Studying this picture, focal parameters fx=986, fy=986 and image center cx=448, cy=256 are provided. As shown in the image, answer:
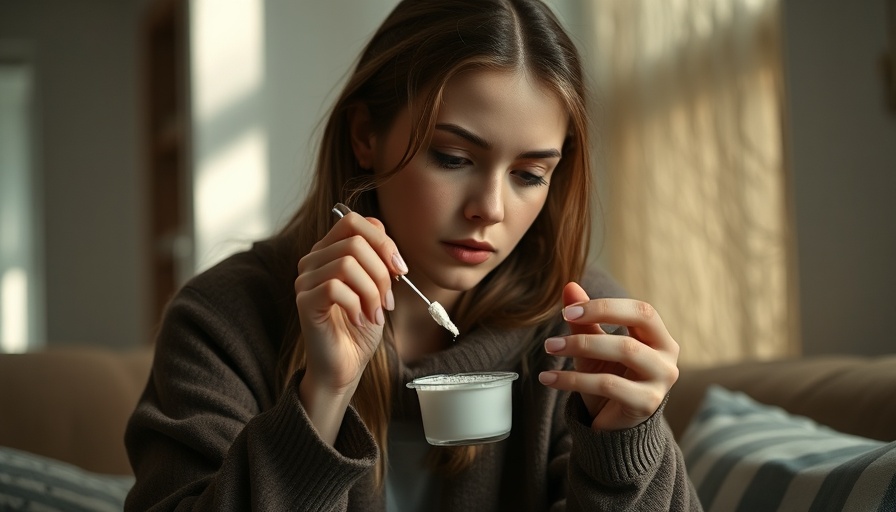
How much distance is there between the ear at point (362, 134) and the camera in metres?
1.64

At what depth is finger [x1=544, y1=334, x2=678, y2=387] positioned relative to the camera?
122cm

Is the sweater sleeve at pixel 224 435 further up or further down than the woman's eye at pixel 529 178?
further down

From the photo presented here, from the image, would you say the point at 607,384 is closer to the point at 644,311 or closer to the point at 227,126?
the point at 644,311

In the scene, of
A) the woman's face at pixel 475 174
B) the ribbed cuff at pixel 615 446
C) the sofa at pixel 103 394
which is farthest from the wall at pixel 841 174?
the ribbed cuff at pixel 615 446

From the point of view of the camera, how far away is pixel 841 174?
2674 mm

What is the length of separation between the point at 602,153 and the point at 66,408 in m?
1.37

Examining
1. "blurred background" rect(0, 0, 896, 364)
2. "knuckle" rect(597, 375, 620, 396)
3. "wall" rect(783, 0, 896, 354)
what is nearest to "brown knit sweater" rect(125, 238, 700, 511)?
"knuckle" rect(597, 375, 620, 396)

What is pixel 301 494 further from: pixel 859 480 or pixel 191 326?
pixel 859 480

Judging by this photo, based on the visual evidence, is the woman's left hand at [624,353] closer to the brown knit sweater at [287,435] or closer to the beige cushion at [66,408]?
the brown knit sweater at [287,435]

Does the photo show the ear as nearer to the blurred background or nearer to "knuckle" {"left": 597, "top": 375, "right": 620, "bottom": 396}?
the blurred background

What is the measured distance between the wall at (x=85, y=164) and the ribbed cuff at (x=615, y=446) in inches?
242

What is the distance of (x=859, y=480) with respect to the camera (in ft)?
4.23

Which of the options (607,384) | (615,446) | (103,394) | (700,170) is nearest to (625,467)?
(615,446)

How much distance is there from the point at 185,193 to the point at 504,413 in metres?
4.40
